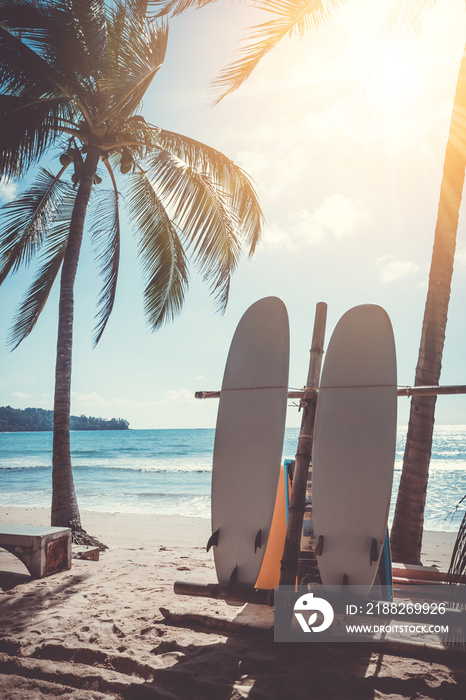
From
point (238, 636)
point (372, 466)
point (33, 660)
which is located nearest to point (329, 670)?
point (238, 636)

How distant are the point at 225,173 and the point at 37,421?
7213cm

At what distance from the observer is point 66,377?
560cm

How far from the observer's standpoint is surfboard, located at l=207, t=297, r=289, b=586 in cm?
250

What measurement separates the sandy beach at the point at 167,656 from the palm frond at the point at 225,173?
17.1 feet

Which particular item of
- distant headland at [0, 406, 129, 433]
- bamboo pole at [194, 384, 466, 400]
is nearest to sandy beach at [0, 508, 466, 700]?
bamboo pole at [194, 384, 466, 400]

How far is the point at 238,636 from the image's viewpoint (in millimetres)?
2479

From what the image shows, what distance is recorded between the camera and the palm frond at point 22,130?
4773mm

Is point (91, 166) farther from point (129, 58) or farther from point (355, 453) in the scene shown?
point (355, 453)

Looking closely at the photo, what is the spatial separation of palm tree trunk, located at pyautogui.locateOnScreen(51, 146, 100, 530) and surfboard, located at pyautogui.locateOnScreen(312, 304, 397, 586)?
388 cm

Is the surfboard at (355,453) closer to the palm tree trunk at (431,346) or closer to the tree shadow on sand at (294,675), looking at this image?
the tree shadow on sand at (294,675)

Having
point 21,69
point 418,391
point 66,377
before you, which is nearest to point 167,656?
point 418,391

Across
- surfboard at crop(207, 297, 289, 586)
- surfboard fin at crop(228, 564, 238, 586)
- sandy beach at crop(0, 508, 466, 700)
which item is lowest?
sandy beach at crop(0, 508, 466, 700)

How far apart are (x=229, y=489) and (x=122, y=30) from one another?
581 centimetres

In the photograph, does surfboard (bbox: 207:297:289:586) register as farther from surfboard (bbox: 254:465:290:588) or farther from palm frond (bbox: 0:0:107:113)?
palm frond (bbox: 0:0:107:113)
